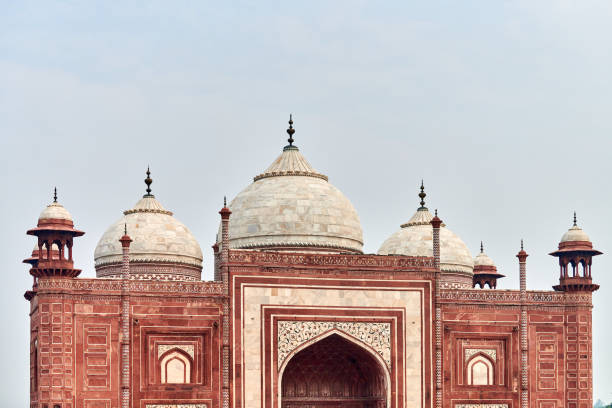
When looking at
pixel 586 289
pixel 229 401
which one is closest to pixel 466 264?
pixel 586 289

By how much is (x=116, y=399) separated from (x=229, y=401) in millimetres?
2404

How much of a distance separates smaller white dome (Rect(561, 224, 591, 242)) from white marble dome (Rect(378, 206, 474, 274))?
4.15 m

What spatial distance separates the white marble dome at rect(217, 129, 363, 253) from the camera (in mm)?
27406

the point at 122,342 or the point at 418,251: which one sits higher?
the point at 418,251

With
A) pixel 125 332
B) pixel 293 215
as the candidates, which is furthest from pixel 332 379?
pixel 125 332

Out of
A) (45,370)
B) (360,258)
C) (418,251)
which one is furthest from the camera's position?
(418,251)

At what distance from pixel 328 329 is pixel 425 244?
6250 millimetres

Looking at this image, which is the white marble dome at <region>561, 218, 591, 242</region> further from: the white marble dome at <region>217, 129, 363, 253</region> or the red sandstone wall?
the red sandstone wall

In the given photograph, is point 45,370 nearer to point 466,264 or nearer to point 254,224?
point 254,224

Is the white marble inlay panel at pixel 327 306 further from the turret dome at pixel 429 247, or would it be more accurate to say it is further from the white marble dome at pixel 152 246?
the turret dome at pixel 429 247

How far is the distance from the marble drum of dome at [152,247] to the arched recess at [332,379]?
3.53 meters

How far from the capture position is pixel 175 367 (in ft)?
82.0

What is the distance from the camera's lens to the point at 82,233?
25188 mm

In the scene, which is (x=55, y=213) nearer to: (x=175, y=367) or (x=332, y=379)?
(x=175, y=367)
